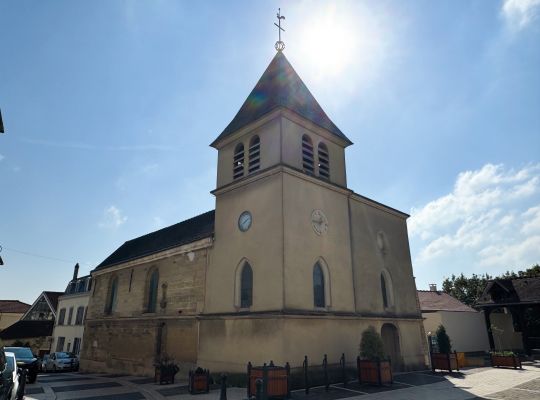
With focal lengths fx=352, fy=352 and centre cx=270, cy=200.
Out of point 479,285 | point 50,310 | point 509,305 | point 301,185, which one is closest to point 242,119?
point 301,185

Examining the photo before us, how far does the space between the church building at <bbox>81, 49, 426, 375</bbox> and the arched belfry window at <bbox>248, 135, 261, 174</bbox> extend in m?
0.05

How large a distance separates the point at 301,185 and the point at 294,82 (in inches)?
268

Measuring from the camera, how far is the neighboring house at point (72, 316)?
3089 centimetres

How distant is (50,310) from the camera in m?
38.6

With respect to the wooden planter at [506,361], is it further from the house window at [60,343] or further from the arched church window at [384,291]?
the house window at [60,343]

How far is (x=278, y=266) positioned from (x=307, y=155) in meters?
5.81

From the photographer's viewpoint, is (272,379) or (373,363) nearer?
(272,379)

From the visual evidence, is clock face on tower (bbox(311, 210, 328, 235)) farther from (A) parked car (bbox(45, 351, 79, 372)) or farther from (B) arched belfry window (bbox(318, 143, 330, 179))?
(A) parked car (bbox(45, 351, 79, 372))

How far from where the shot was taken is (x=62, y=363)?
84.0ft

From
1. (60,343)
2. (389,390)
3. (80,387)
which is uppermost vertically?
(60,343)

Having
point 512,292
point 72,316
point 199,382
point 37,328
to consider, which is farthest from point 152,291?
point 512,292

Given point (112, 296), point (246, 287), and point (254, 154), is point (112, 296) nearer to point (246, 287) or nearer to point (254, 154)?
point (246, 287)

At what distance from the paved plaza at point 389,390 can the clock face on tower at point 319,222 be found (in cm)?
588

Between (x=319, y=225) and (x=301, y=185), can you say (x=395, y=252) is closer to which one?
(x=319, y=225)
